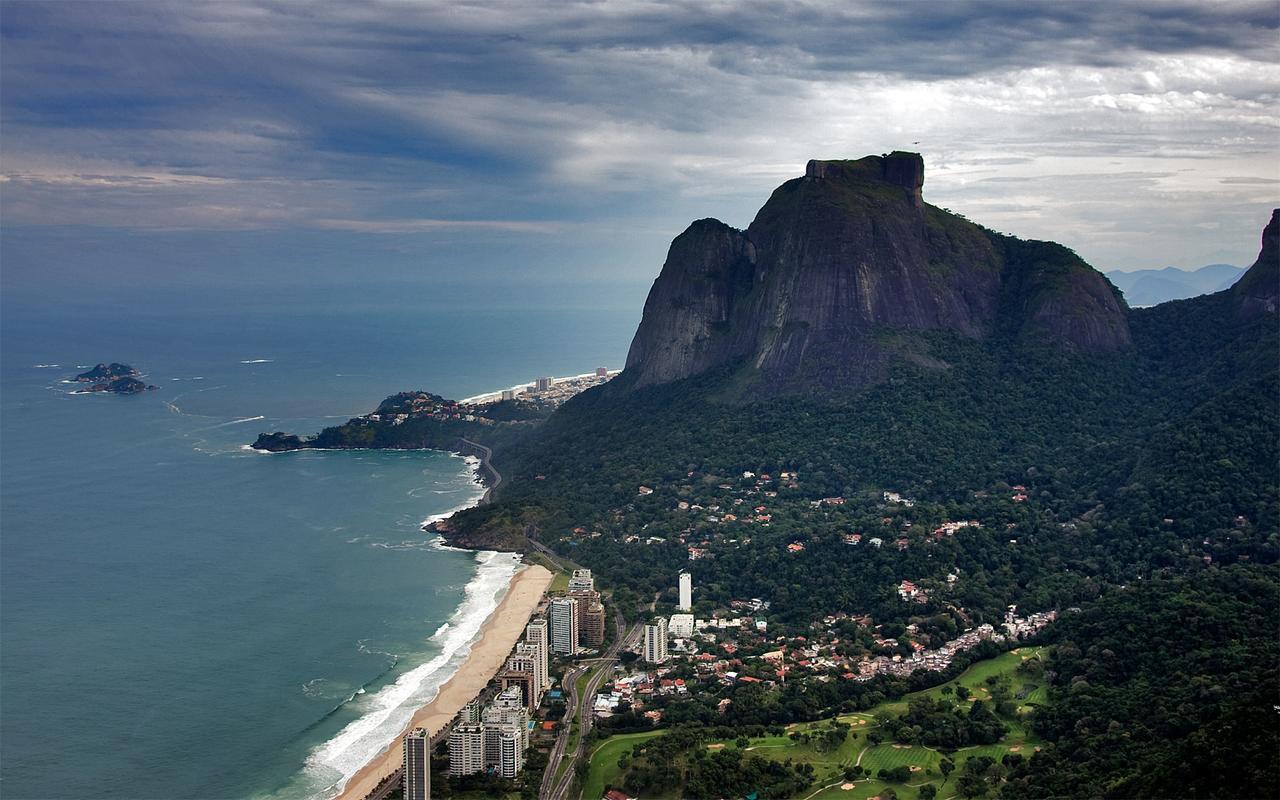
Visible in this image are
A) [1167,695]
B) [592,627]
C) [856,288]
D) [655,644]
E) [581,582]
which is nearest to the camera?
[1167,695]

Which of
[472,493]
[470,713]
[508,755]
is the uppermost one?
[472,493]

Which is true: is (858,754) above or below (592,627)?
below

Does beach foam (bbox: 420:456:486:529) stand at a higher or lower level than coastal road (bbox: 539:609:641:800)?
higher

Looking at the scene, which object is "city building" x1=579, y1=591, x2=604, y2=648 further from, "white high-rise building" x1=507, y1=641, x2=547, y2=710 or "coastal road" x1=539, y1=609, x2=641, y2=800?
"white high-rise building" x1=507, y1=641, x2=547, y2=710

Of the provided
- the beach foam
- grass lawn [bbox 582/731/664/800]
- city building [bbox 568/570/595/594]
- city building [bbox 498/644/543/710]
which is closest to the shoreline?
the beach foam

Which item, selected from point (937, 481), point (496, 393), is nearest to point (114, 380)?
point (496, 393)

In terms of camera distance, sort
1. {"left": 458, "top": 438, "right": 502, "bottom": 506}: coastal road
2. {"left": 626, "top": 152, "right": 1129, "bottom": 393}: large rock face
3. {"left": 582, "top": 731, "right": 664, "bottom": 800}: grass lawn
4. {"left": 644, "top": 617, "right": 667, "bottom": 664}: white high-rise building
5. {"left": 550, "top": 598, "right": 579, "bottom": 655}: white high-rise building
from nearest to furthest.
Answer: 1. {"left": 582, "top": 731, "right": 664, "bottom": 800}: grass lawn
2. {"left": 644, "top": 617, "right": 667, "bottom": 664}: white high-rise building
3. {"left": 550, "top": 598, "right": 579, "bottom": 655}: white high-rise building
4. {"left": 626, "top": 152, "right": 1129, "bottom": 393}: large rock face
5. {"left": 458, "top": 438, "right": 502, "bottom": 506}: coastal road

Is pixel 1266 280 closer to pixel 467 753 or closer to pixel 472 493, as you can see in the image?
pixel 472 493

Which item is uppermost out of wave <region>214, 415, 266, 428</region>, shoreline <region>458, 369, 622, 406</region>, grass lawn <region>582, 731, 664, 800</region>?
shoreline <region>458, 369, 622, 406</region>
